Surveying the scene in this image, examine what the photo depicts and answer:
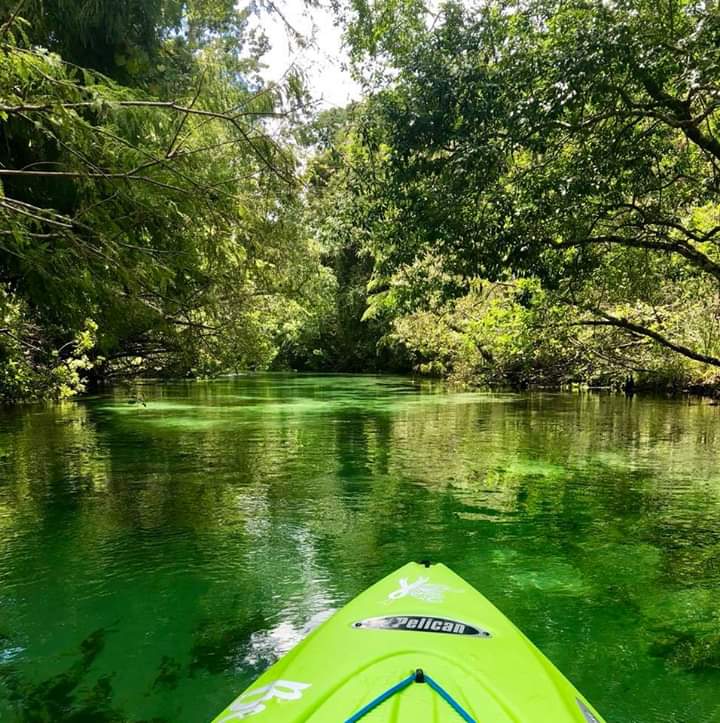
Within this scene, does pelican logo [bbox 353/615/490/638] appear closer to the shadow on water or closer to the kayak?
the kayak

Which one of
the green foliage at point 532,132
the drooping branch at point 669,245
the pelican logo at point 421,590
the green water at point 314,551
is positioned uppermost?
the green foliage at point 532,132

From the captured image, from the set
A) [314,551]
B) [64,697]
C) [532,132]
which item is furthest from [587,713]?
[532,132]

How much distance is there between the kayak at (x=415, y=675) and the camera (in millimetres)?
1703

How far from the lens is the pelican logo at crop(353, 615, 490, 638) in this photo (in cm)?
224

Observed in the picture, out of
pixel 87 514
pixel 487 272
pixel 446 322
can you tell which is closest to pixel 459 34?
pixel 487 272

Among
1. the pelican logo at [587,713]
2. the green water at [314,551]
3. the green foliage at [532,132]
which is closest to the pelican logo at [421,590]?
the pelican logo at [587,713]

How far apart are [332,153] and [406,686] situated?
4.30m

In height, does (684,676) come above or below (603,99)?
below

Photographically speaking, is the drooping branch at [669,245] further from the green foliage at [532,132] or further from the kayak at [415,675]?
the kayak at [415,675]

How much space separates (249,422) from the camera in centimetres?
1266

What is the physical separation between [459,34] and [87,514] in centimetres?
537

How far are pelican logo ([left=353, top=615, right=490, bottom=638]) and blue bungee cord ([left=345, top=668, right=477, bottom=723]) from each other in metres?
0.44

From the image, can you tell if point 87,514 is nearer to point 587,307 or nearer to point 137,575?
point 137,575

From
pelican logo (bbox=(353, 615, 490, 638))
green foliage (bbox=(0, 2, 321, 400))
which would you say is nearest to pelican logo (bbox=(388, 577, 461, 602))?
pelican logo (bbox=(353, 615, 490, 638))
